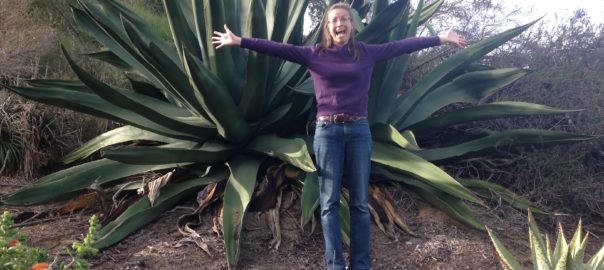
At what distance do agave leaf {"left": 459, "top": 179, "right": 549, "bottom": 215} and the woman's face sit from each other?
135 centimetres

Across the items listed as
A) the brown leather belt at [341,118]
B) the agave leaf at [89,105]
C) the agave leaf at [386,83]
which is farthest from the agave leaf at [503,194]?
the agave leaf at [89,105]

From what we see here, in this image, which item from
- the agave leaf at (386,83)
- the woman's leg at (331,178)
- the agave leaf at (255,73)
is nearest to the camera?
the woman's leg at (331,178)

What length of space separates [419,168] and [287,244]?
33.9 inches

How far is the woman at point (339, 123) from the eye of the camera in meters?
2.68

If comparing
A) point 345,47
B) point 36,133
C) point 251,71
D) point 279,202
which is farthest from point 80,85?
point 345,47

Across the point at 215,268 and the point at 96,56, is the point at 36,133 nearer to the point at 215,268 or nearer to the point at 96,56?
the point at 96,56

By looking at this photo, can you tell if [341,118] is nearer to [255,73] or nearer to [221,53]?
[255,73]

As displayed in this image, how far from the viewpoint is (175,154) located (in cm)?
304

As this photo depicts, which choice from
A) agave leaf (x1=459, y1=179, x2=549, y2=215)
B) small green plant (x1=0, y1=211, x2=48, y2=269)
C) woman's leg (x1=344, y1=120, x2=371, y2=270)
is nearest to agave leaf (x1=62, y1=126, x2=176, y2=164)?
woman's leg (x1=344, y1=120, x2=371, y2=270)

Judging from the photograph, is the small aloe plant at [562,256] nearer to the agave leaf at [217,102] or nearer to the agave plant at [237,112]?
the agave plant at [237,112]

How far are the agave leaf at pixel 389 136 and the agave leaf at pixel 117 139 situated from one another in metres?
1.39

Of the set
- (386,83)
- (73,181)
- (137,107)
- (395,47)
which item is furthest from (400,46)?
(73,181)

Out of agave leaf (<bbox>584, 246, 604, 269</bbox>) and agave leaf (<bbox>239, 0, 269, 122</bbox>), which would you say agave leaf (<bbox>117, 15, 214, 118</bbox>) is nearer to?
agave leaf (<bbox>239, 0, 269, 122</bbox>)

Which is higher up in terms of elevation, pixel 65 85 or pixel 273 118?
pixel 65 85
